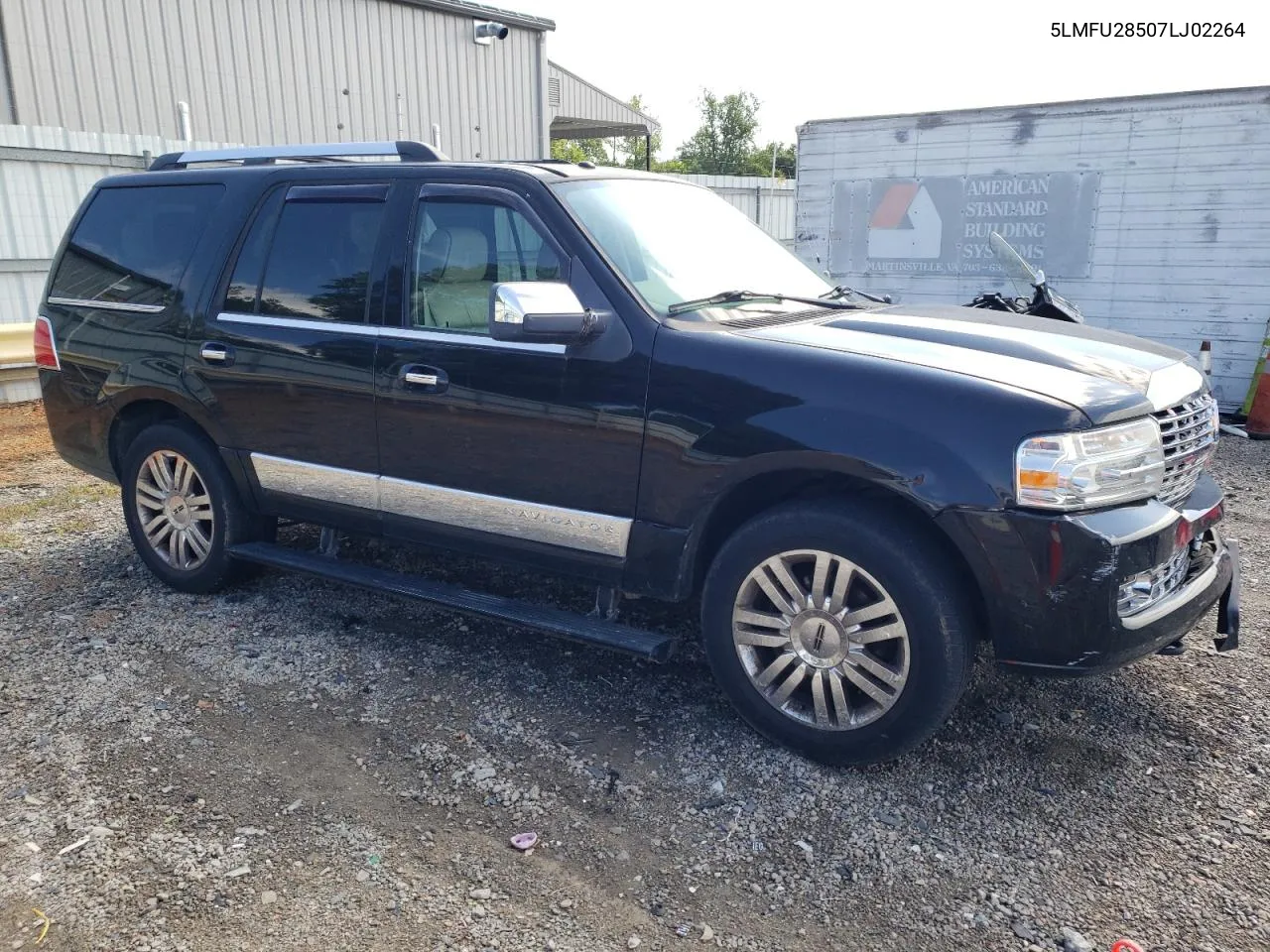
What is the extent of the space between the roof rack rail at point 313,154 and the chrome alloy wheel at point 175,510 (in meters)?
1.50

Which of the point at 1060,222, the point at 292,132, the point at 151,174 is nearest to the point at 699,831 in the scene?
the point at 151,174

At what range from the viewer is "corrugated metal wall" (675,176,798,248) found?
16.6 meters

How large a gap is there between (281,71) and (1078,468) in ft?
58.3

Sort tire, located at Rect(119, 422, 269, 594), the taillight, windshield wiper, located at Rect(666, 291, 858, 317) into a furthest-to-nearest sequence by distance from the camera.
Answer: the taillight → tire, located at Rect(119, 422, 269, 594) → windshield wiper, located at Rect(666, 291, 858, 317)

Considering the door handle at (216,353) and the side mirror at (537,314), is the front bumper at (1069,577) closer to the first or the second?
the side mirror at (537,314)

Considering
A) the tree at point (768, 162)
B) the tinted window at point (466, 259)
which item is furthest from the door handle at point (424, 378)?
the tree at point (768, 162)

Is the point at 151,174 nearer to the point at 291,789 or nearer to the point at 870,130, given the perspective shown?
the point at 291,789

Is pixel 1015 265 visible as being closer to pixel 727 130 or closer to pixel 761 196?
pixel 761 196

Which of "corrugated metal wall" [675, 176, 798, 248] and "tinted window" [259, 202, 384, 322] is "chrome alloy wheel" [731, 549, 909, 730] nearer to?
"tinted window" [259, 202, 384, 322]

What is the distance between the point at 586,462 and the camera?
12.0 feet

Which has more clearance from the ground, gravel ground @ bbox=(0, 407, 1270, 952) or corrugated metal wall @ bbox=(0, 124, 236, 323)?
corrugated metal wall @ bbox=(0, 124, 236, 323)

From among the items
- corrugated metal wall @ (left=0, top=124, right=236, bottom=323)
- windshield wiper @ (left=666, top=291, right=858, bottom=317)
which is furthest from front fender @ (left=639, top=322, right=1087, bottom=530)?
corrugated metal wall @ (left=0, top=124, right=236, bottom=323)

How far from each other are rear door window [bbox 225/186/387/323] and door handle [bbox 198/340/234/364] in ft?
0.58

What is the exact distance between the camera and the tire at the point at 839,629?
3113 mm
